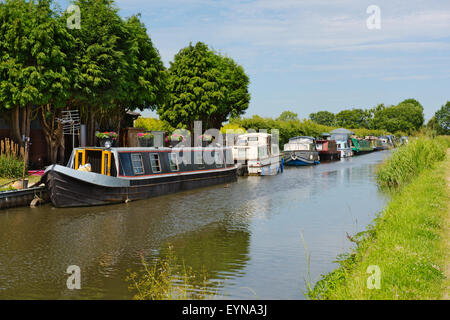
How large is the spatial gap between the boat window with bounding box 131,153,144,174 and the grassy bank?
10455mm

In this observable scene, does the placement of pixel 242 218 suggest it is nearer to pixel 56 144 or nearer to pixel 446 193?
pixel 446 193

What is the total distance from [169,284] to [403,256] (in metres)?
3.84

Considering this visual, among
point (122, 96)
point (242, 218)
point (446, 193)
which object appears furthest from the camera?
point (122, 96)

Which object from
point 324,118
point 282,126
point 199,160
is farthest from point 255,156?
point 324,118

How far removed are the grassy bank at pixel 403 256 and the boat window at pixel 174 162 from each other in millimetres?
10966

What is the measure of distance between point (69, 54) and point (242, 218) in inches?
523

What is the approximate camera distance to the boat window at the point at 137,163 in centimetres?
1912

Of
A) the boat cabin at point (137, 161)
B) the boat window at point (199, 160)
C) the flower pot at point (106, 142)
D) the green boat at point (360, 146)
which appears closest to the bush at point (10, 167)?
the boat cabin at point (137, 161)

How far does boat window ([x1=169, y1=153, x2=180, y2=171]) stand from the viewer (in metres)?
21.8

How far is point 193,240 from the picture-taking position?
40.5 feet

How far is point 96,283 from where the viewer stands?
880 centimetres

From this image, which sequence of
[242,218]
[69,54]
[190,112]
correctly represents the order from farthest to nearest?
[190,112] < [69,54] < [242,218]
